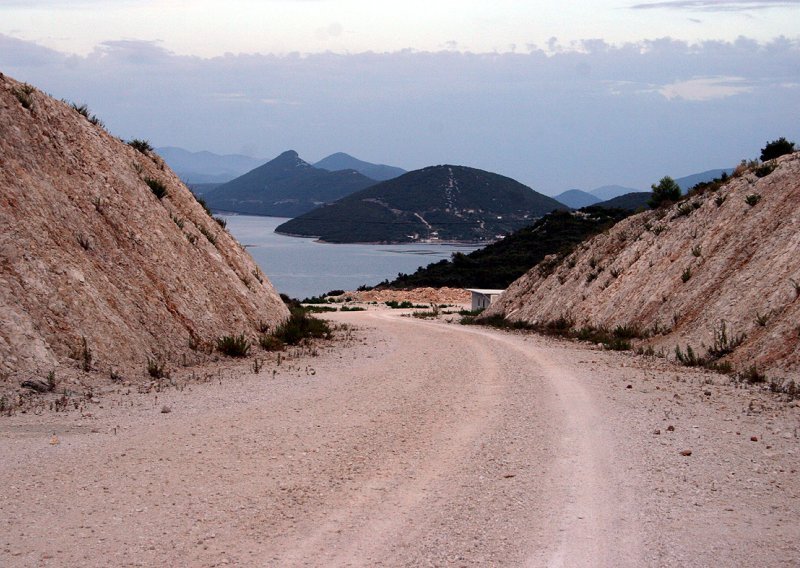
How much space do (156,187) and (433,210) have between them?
120981 mm

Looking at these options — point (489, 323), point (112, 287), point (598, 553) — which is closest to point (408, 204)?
point (489, 323)

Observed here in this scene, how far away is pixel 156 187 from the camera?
20.7 metres

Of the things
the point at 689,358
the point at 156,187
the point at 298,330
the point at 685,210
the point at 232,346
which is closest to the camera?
the point at 232,346

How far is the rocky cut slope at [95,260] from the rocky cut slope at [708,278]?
1031 cm

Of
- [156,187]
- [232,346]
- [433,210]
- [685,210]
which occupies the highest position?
[433,210]

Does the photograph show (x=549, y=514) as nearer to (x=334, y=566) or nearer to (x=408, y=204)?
(x=334, y=566)

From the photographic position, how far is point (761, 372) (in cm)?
1510

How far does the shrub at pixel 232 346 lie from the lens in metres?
17.3

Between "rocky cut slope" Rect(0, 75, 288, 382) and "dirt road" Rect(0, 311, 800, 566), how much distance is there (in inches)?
76.6

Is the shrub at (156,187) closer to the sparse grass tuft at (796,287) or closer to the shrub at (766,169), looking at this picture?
the sparse grass tuft at (796,287)

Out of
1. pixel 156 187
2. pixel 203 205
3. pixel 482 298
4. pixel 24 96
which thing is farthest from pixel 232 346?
pixel 482 298

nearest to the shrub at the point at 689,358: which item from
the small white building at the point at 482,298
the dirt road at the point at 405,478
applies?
the dirt road at the point at 405,478

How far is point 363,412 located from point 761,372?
7.84 m

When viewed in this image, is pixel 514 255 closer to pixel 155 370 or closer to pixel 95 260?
pixel 95 260
